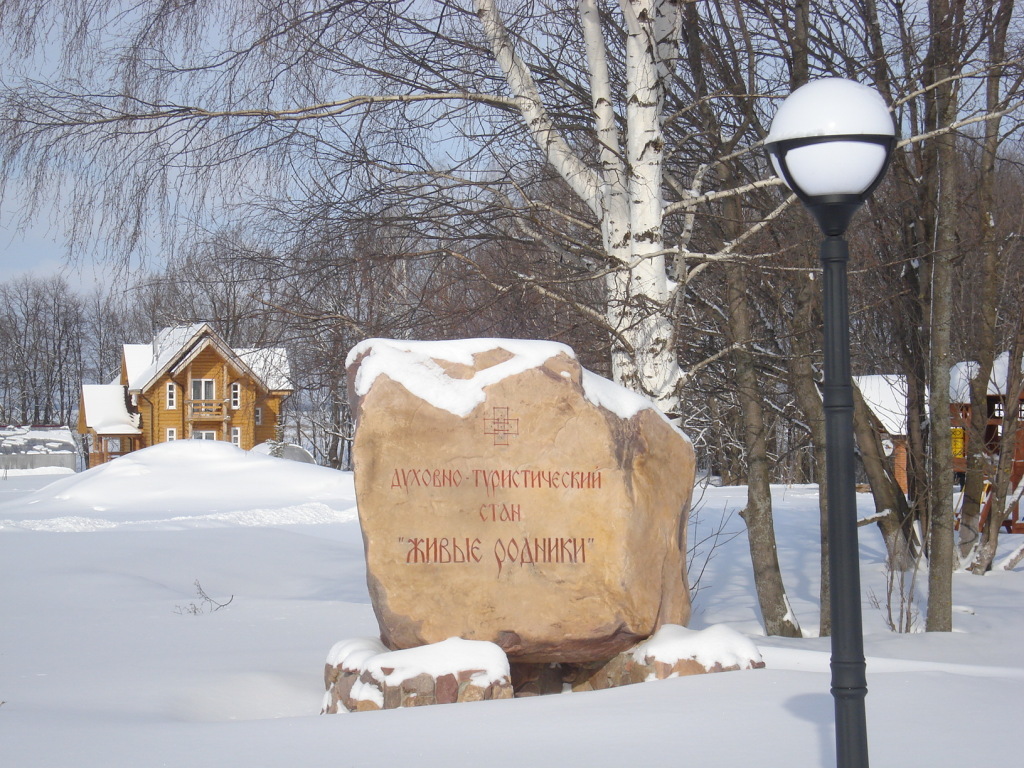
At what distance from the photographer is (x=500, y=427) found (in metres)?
5.74

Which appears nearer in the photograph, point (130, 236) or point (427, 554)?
point (427, 554)

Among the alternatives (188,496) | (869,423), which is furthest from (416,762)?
(188,496)

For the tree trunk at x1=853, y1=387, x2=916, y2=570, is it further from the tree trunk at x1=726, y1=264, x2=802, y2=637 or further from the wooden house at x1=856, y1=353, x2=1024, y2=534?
the tree trunk at x1=726, y1=264, x2=802, y2=637

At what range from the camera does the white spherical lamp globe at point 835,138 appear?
3.12m

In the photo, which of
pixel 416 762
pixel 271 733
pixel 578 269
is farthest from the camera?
pixel 578 269

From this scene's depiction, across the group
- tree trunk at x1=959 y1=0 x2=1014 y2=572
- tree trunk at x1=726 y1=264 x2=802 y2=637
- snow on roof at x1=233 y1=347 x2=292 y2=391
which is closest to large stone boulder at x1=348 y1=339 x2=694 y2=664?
snow on roof at x1=233 y1=347 x2=292 y2=391

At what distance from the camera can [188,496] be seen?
69.2 feet

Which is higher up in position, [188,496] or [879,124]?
[879,124]

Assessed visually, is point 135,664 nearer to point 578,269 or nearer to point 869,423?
point 578,269

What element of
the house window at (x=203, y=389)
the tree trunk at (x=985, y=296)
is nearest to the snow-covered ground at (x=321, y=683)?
the tree trunk at (x=985, y=296)

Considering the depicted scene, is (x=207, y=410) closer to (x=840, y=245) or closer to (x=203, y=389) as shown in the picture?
(x=203, y=389)

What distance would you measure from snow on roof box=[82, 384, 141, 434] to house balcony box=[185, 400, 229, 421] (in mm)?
2257

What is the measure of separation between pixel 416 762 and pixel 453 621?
1799 mm

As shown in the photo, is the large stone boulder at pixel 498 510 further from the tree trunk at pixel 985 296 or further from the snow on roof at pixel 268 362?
the tree trunk at pixel 985 296
